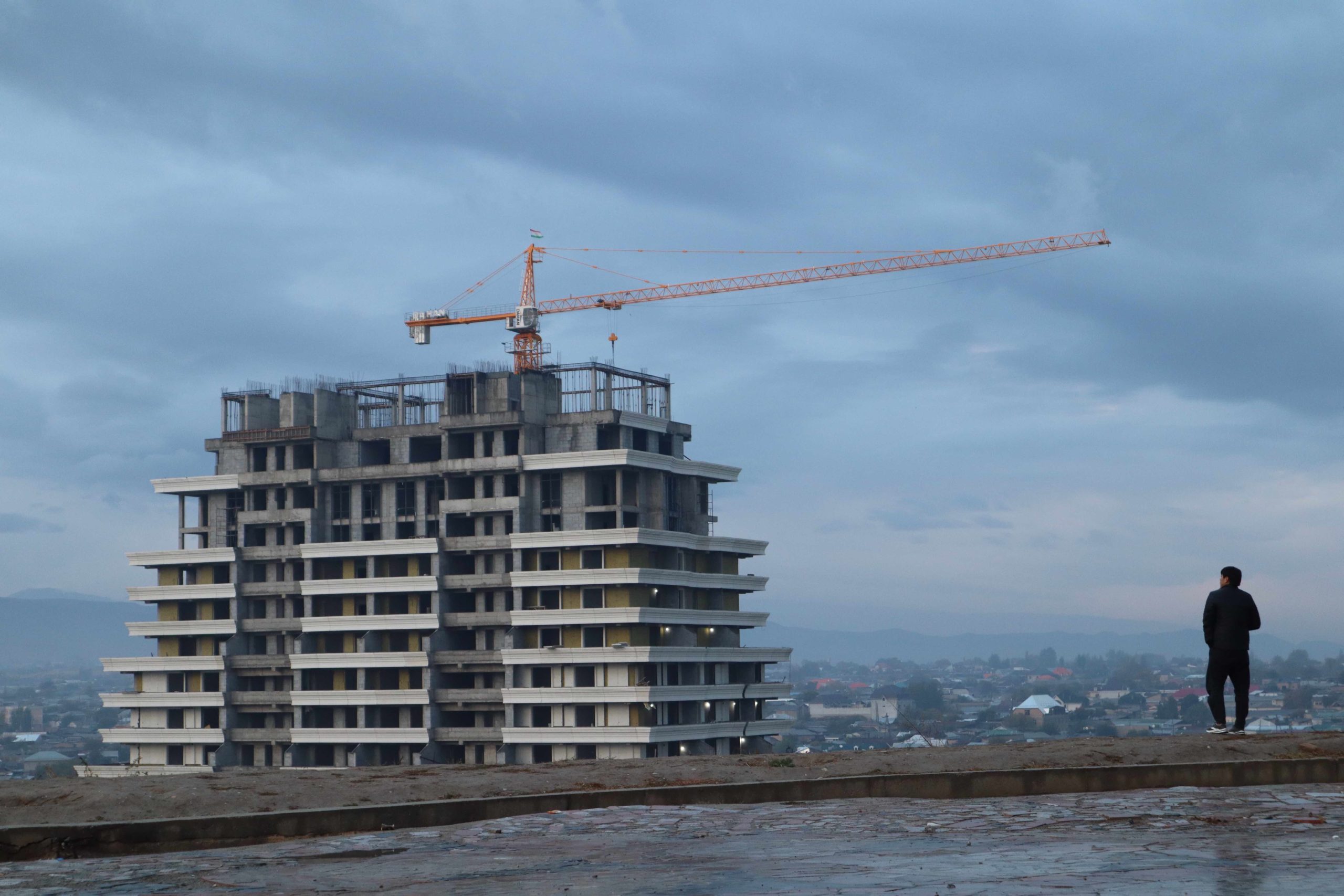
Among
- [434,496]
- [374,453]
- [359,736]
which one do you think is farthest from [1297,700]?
[374,453]

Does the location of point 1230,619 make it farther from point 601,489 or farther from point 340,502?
point 340,502

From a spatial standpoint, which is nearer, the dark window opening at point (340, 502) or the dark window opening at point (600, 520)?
the dark window opening at point (600, 520)

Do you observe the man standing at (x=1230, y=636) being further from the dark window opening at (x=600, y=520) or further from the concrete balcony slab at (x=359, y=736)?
the concrete balcony slab at (x=359, y=736)

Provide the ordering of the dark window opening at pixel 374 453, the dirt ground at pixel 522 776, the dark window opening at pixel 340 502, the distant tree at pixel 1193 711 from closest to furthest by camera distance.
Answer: the dirt ground at pixel 522 776, the dark window opening at pixel 340 502, the dark window opening at pixel 374 453, the distant tree at pixel 1193 711

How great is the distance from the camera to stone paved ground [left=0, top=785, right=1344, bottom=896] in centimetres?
1109

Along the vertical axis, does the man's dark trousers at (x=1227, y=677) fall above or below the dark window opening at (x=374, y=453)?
below

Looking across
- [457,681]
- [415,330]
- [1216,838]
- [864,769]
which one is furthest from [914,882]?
[415,330]

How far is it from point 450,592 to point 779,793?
100702 mm

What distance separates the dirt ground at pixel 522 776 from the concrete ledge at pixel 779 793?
28.4 inches

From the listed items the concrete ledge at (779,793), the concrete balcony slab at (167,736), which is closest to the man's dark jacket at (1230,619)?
the concrete ledge at (779,793)

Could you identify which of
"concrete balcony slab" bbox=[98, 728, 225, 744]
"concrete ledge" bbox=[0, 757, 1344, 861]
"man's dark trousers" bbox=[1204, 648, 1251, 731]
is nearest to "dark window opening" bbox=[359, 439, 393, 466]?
"concrete balcony slab" bbox=[98, 728, 225, 744]

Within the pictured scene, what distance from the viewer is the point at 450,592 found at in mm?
117938

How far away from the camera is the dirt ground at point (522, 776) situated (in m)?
17.1

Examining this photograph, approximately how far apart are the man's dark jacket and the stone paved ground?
3.77 metres
